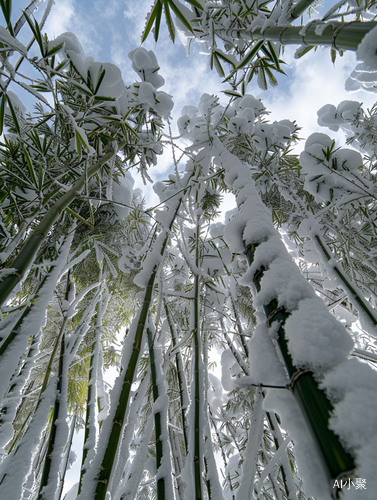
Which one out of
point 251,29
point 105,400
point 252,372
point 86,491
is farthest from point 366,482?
point 251,29

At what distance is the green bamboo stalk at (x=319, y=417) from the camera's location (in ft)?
0.85

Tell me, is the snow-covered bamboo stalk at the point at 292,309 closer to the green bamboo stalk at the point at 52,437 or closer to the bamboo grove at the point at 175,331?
the bamboo grove at the point at 175,331

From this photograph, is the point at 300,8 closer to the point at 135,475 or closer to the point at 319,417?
the point at 319,417

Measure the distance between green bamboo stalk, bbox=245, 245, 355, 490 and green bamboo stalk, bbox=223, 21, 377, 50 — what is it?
2.97ft

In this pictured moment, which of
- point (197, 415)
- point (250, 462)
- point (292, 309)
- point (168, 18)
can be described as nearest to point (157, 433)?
point (197, 415)

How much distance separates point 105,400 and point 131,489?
54 cm

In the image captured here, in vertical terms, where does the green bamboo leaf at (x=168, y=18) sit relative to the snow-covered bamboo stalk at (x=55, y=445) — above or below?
above

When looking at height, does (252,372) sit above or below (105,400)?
below

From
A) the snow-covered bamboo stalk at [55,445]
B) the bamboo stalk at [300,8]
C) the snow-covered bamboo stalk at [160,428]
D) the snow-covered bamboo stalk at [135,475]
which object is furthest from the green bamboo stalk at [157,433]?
the bamboo stalk at [300,8]

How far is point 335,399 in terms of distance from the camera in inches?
12.0

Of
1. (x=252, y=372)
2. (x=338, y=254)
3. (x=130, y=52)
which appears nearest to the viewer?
(x=252, y=372)

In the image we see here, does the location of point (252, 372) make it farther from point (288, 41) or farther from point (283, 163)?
point (283, 163)

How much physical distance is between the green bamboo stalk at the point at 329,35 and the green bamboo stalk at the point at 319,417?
0.91 meters

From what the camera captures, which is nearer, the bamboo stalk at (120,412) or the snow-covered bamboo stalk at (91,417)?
the bamboo stalk at (120,412)
